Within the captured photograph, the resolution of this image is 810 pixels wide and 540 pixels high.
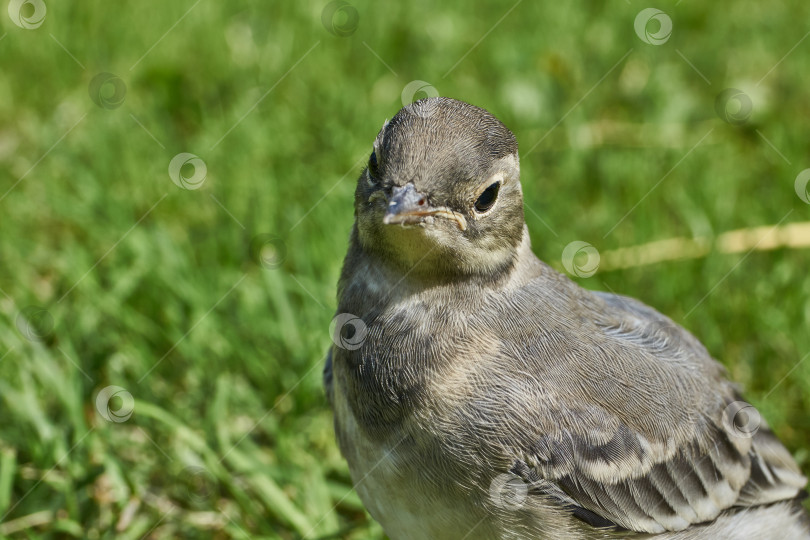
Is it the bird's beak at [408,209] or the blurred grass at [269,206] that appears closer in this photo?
the bird's beak at [408,209]

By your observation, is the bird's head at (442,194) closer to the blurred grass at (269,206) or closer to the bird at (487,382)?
the bird at (487,382)

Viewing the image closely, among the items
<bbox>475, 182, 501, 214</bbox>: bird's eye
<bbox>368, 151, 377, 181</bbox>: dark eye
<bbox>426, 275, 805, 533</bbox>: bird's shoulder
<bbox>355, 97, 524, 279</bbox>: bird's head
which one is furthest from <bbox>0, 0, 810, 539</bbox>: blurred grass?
<bbox>475, 182, 501, 214</bbox>: bird's eye

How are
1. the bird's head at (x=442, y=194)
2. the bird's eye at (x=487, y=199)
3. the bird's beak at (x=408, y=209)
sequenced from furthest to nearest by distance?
the bird's eye at (x=487, y=199) → the bird's head at (x=442, y=194) → the bird's beak at (x=408, y=209)

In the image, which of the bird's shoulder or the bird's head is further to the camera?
the bird's shoulder

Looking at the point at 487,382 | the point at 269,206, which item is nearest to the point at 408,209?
the point at 487,382

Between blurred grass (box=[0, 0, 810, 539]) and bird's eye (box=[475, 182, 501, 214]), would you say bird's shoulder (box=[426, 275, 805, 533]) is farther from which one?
blurred grass (box=[0, 0, 810, 539])

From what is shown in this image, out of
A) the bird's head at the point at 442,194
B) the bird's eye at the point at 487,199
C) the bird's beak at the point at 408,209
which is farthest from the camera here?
the bird's eye at the point at 487,199

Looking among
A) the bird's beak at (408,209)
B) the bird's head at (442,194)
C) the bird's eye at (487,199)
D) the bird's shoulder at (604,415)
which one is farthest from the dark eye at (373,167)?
the bird's shoulder at (604,415)
